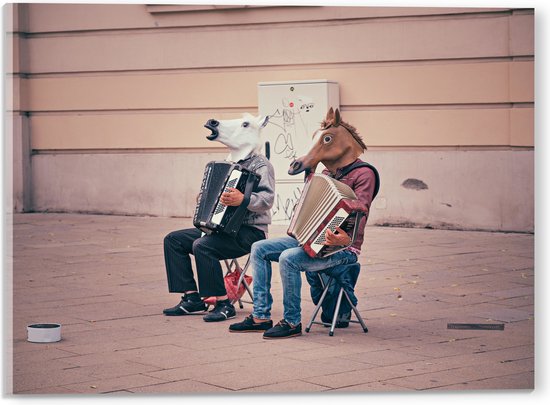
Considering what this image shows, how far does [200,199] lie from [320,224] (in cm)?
111

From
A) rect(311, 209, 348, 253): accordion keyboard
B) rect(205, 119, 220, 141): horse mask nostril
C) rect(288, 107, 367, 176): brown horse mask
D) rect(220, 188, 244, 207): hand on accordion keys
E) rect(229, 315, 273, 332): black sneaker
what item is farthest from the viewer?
rect(205, 119, 220, 141): horse mask nostril

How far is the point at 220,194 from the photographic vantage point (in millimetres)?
7527

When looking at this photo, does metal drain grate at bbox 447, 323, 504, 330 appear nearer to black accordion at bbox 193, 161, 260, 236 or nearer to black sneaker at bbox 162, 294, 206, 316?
black accordion at bbox 193, 161, 260, 236

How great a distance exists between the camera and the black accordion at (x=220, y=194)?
7492mm

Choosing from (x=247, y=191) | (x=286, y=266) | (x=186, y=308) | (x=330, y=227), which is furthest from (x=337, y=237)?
(x=186, y=308)

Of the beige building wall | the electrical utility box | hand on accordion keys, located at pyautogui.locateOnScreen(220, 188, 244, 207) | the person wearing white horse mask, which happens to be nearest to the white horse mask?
the person wearing white horse mask

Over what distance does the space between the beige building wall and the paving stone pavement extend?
2.15ft

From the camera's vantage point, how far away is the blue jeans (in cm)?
708

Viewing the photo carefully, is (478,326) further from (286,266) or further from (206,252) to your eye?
(206,252)

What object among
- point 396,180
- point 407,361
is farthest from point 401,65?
point 407,361

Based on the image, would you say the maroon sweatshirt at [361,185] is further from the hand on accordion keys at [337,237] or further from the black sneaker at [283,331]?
the black sneaker at [283,331]

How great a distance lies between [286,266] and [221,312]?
2.92 ft

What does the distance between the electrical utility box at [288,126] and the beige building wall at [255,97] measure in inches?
8.3

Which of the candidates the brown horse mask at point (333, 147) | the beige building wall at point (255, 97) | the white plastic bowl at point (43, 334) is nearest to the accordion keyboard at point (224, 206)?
the brown horse mask at point (333, 147)
